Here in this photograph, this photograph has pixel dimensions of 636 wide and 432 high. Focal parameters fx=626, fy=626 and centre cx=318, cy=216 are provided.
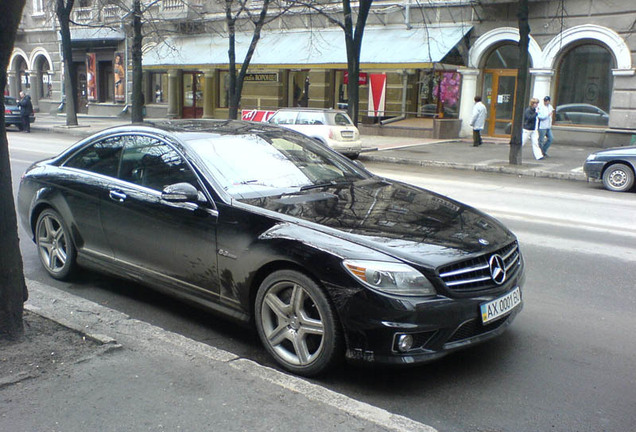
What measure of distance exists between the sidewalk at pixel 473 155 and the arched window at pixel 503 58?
9.17 ft

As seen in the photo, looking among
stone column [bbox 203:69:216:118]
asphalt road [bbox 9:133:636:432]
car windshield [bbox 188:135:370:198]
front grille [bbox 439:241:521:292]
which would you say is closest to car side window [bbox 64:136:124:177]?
car windshield [bbox 188:135:370:198]

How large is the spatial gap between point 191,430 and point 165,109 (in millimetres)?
32911

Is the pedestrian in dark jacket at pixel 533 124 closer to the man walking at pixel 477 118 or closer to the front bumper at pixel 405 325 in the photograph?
the man walking at pixel 477 118

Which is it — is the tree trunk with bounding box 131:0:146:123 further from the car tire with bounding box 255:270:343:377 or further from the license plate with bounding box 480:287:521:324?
the license plate with bounding box 480:287:521:324

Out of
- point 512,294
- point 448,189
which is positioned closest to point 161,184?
point 512,294

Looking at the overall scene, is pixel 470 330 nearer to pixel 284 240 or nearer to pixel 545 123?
pixel 284 240

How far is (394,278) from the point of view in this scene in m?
3.62

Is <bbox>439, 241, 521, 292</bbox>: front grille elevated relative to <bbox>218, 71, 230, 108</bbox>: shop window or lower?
lower

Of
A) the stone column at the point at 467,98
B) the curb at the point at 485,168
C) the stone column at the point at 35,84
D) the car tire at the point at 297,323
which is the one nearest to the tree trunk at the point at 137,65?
the curb at the point at 485,168

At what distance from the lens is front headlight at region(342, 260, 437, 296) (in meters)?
3.62

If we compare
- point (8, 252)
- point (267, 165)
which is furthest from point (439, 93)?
point (8, 252)

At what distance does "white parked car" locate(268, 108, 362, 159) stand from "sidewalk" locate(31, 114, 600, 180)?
96cm

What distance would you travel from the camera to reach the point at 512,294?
4.12m

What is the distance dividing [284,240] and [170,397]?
1147 millimetres
